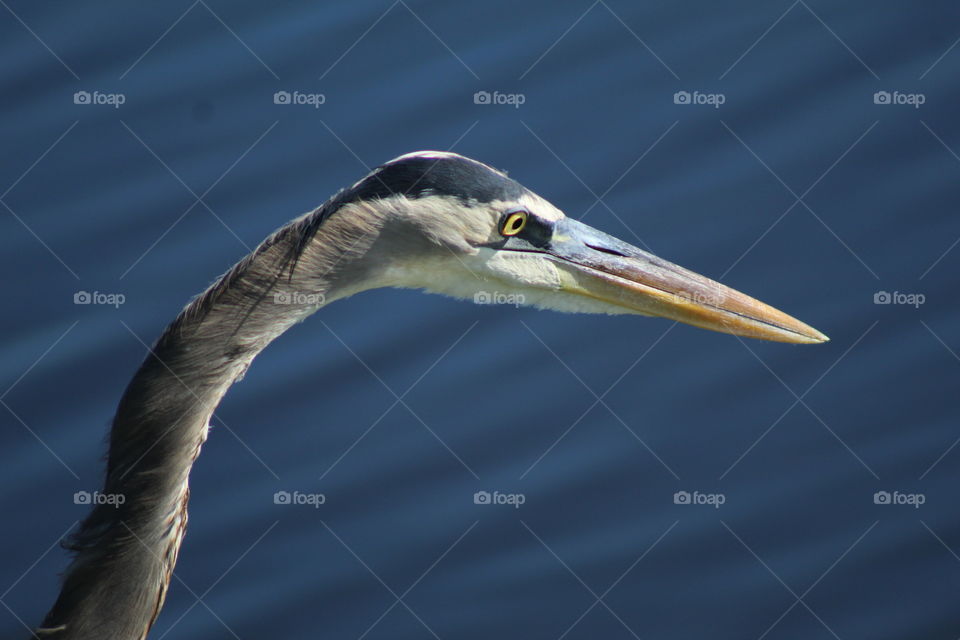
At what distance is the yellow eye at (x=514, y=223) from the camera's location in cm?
374

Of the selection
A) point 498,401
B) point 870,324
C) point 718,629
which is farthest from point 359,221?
point 870,324

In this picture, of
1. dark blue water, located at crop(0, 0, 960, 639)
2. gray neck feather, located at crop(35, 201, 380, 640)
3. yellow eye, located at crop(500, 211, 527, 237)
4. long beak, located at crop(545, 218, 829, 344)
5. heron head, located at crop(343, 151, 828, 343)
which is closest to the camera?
gray neck feather, located at crop(35, 201, 380, 640)

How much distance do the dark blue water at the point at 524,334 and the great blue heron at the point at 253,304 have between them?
158cm

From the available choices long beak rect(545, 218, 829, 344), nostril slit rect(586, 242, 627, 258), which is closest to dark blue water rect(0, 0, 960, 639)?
long beak rect(545, 218, 829, 344)

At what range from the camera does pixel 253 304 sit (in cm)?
336

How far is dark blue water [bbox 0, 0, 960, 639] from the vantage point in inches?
199

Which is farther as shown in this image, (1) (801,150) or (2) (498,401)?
(1) (801,150)

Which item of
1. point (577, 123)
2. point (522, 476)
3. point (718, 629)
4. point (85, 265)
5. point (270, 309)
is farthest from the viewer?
point (577, 123)

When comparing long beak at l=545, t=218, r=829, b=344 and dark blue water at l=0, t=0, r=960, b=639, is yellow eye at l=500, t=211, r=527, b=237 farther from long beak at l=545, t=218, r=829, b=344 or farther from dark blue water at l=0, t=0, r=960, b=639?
dark blue water at l=0, t=0, r=960, b=639

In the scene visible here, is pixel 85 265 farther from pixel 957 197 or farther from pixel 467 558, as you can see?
pixel 957 197

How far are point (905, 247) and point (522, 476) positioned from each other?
2299mm

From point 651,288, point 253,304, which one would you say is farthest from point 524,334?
point 253,304

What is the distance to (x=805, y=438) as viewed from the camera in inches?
210

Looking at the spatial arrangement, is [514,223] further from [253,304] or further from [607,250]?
[253,304]
